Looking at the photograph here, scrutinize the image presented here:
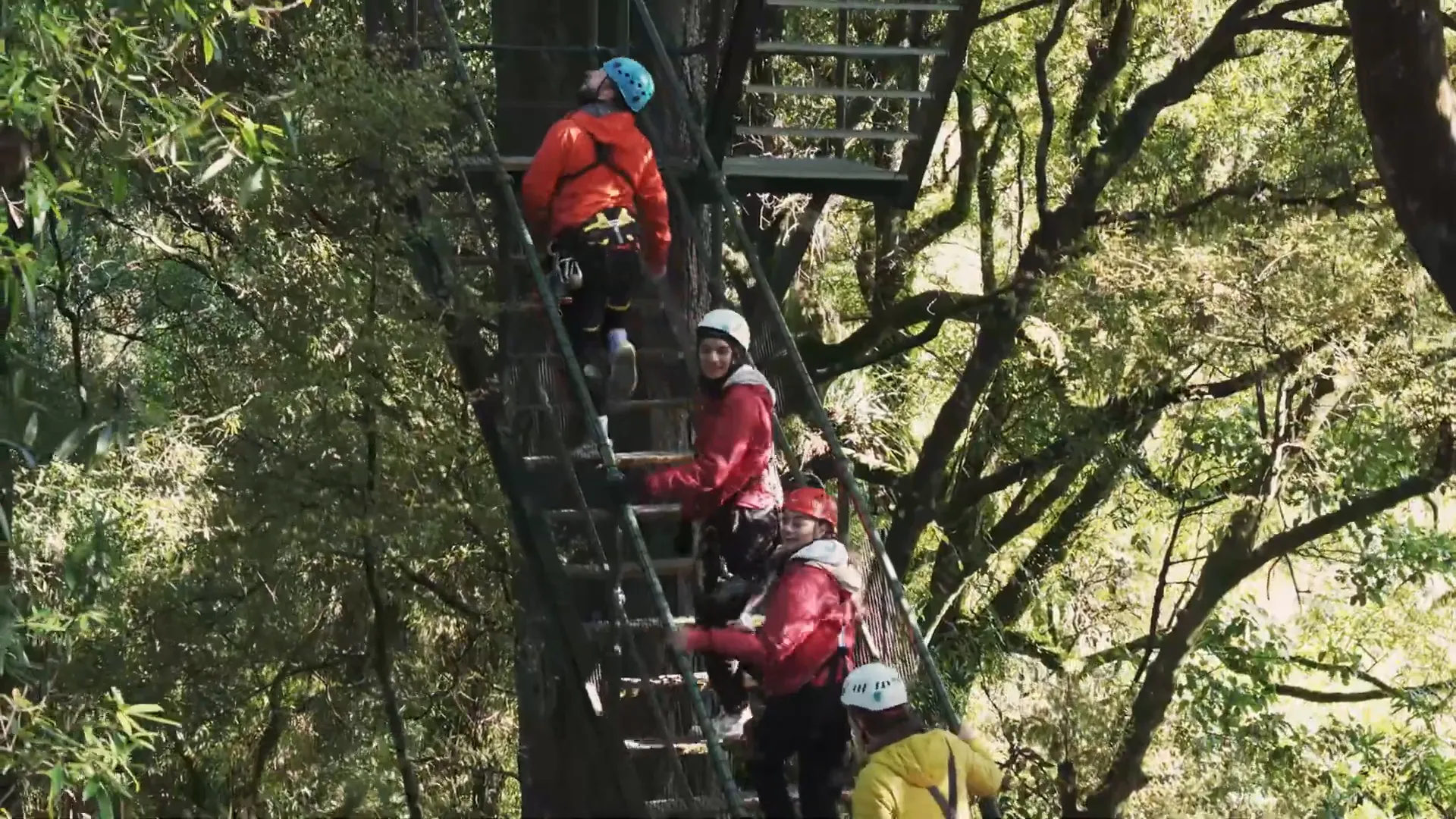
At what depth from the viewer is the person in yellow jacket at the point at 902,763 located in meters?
5.68

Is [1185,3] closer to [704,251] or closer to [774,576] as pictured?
[704,251]

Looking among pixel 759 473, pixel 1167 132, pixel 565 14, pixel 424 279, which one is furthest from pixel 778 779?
pixel 1167 132

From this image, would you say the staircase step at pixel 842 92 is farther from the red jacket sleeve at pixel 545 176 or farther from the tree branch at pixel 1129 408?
the tree branch at pixel 1129 408

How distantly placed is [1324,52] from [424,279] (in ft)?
24.2

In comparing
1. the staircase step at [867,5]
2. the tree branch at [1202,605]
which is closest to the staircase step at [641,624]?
the staircase step at [867,5]

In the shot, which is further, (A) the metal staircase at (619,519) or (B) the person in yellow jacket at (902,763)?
(A) the metal staircase at (619,519)

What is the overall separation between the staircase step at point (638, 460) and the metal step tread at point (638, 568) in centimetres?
40

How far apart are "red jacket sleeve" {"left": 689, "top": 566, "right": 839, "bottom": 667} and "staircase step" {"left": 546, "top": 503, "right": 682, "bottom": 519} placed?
95 centimetres

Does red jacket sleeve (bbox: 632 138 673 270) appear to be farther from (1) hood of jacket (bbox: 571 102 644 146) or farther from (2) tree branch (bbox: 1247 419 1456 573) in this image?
(2) tree branch (bbox: 1247 419 1456 573)

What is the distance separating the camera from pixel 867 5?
895cm

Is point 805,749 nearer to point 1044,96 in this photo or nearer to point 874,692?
point 874,692

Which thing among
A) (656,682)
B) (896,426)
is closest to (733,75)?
(656,682)

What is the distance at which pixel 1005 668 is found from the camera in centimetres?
1277

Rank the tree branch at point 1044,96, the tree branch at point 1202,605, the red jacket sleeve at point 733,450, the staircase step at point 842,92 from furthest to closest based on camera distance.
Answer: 1. the tree branch at point 1044,96
2. the tree branch at point 1202,605
3. the staircase step at point 842,92
4. the red jacket sleeve at point 733,450
